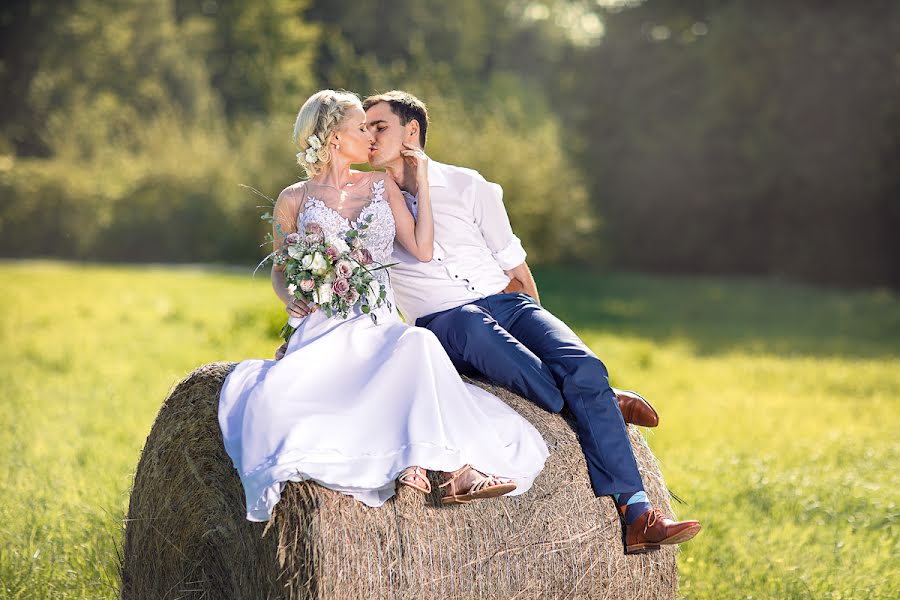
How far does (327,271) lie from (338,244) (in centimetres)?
12

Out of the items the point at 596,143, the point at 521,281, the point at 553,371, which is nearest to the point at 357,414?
the point at 553,371

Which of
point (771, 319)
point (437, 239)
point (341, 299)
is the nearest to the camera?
point (341, 299)

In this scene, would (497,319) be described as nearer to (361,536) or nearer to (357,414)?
(357,414)

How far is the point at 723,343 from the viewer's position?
15.8 m

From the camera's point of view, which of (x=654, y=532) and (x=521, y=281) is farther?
(x=521, y=281)

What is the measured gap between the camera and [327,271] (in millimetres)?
4402

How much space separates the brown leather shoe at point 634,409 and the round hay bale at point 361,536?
0.07 metres

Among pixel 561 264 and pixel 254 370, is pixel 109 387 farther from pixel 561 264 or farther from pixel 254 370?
pixel 561 264

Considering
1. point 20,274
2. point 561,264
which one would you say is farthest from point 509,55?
point 20,274

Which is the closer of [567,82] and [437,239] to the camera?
[437,239]

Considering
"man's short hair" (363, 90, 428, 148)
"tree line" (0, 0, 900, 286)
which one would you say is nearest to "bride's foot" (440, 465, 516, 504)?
"man's short hair" (363, 90, 428, 148)

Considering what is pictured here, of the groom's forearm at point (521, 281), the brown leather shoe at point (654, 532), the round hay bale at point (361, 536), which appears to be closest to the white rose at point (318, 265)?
the round hay bale at point (361, 536)

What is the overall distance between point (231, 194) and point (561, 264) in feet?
28.1

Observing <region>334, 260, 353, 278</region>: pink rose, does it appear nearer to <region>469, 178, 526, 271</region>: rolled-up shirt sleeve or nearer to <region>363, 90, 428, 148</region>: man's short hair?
<region>363, 90, 428, 148</region>: man's short hair
